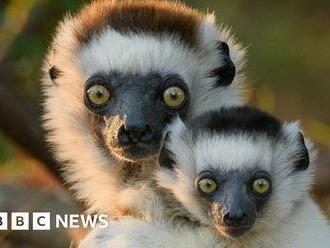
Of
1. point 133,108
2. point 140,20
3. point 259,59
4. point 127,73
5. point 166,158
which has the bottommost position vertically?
point 166,158

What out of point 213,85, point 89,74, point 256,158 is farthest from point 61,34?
point 256,158

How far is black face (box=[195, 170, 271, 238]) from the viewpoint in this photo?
3.33m

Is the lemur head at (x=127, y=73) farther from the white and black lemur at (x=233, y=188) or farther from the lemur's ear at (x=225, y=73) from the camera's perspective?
the white and black lemur at (x=233, y=188)

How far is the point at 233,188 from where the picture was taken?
3.43m

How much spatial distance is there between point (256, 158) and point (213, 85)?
48cm

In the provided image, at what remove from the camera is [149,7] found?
3.96 m

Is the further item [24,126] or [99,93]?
[24,126]

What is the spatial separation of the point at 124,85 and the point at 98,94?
3.3 inches

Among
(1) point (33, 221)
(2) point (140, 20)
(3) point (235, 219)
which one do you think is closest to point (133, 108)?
(2) point (140, 20)

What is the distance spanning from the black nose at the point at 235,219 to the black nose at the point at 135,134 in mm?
404

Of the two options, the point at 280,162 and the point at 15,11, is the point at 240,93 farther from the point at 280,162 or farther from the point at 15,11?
the point at 15,11

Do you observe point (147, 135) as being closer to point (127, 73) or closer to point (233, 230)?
point (127, 73)

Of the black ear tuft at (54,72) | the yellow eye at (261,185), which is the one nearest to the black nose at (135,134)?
the yellow eye at (261,185)

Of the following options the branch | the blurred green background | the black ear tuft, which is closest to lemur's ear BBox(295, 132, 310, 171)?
the black ear tuft
